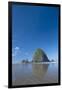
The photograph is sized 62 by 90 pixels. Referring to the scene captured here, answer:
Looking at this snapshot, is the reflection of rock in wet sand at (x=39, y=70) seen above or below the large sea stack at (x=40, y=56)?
below

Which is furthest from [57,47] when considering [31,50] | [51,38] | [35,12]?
Result: [35,12]

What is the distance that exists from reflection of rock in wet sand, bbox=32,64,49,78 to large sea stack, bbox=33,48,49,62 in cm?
7

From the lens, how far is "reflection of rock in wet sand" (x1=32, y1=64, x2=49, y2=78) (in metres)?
2.86

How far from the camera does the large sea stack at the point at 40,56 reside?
9.38 feet

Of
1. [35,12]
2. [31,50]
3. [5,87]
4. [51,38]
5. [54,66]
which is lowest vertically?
[5,87]

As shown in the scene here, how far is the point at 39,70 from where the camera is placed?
2.87m

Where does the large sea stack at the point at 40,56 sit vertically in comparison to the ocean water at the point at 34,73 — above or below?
above

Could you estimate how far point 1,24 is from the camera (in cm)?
269

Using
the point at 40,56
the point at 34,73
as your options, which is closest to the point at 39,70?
the point at 34,73

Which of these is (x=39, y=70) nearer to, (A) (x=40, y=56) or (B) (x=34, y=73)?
(B) (x=34, y=73)

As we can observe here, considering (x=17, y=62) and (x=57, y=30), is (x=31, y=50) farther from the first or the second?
(x=57, y=30)

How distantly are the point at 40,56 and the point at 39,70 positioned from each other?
209 millimetres

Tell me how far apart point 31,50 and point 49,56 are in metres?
0.29

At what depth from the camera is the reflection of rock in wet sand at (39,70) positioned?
2855 millimetres
